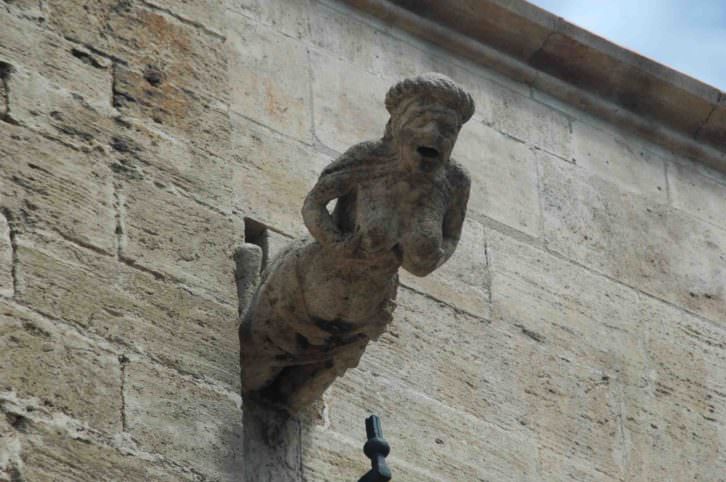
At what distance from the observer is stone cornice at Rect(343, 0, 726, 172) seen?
8273mm

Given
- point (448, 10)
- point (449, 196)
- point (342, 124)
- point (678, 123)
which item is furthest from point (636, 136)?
point (449, 196)

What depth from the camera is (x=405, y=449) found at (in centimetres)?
704

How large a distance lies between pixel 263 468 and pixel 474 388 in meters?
1.06

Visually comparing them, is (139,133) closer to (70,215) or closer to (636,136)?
(70,215)

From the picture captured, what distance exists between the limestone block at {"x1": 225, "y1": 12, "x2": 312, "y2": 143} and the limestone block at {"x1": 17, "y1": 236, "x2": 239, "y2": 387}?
1.34 metres

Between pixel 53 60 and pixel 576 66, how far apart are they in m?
2.69

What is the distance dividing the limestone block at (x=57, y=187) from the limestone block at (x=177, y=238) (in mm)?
65

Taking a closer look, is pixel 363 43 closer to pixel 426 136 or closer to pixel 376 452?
pixel 426 136

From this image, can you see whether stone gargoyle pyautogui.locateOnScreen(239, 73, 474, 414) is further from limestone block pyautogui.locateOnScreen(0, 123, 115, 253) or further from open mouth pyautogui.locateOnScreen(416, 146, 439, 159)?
limestone block pyautogui.locateOnScreen(0, 123, 115, 253)

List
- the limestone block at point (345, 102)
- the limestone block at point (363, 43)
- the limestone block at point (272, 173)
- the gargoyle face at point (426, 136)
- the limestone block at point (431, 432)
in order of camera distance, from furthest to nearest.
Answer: the limestone block at point (363, 43), the limestone block at point (345, 102), the limestone block at point (272, 173), the limestone block at point (431, 432), the gargoyle face at point (426, 136)

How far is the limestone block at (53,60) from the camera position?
6258mm

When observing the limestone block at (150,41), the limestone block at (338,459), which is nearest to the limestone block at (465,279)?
the limestone block at (338,459)

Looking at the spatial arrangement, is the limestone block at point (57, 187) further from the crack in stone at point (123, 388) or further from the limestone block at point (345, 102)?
the limestone block at point (345, 102)

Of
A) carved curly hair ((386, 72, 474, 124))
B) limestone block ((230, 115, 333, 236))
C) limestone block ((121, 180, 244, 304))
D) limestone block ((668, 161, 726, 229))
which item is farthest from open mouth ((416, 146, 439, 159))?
limestone block ((668, 161, 726, 229))
